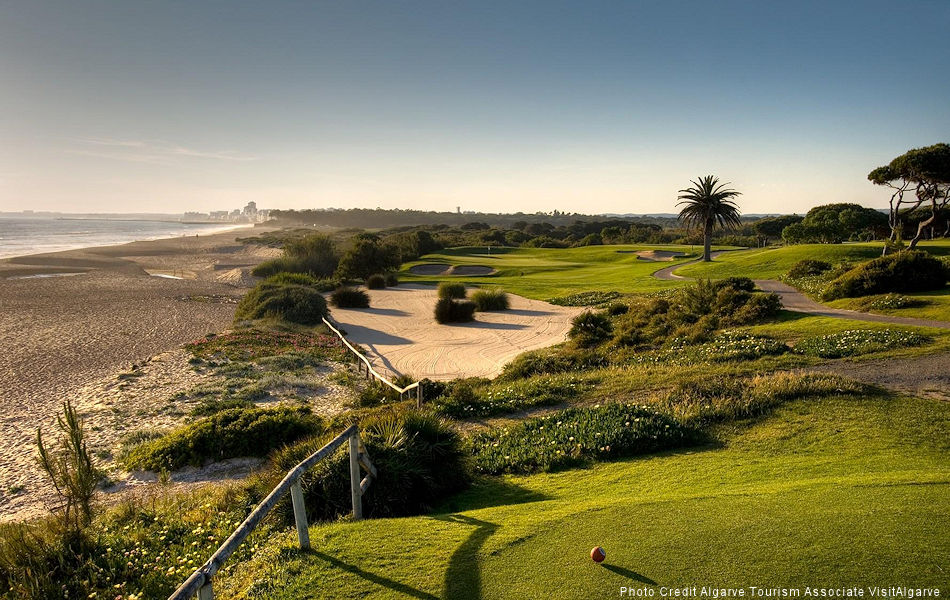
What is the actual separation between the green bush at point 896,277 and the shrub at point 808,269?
27.2 ft

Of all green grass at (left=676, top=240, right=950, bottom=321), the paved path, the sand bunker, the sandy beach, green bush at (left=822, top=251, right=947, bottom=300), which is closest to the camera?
the sandy beach

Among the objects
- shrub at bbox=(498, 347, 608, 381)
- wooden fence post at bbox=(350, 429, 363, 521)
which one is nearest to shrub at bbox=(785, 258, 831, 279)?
shrub at bbox=(498, 347, 608, 381)

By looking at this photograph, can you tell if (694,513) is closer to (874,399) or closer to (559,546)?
(559,546)

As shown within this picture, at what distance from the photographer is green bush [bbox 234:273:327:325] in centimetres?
3148

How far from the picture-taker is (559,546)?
4.63 m

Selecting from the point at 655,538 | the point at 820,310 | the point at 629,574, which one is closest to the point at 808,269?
the point at 820,310

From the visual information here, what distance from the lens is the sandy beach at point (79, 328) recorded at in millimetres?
13664

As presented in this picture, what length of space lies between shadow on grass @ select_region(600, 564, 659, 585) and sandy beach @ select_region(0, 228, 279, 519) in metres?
10.9

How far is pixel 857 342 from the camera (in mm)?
13836

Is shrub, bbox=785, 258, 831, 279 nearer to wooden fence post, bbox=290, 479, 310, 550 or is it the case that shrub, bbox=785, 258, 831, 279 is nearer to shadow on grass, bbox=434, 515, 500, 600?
shadow on grass, bbox=434, 515, 500, 600

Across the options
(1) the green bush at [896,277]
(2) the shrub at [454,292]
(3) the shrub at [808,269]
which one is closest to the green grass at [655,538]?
(1) the green bush at [896,277]

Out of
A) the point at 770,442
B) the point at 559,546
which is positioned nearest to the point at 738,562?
the point at 559,546

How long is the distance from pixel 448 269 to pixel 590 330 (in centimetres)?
3424

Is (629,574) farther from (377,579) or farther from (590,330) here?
(590,330)
